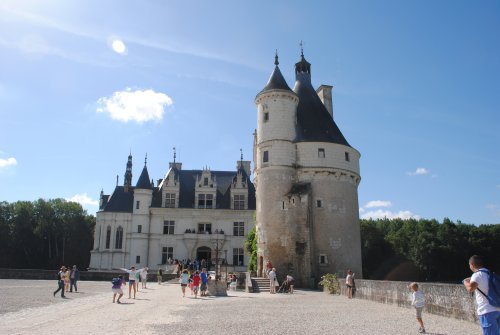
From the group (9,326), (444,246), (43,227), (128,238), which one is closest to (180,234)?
(128,238)

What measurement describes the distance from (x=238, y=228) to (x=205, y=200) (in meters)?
4.93

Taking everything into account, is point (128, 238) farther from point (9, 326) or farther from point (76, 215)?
point (9, 326)

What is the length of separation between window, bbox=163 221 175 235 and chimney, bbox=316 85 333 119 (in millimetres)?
20904

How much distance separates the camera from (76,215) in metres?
61.9

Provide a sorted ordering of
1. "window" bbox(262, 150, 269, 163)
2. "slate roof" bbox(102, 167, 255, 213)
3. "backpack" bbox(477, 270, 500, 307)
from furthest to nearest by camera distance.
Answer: "slate roof" bbox(102, 167, 255, 213) < "window" bbox(262, 150, 269, 163) < "backpack" bbox(477, 270, 500, 307)

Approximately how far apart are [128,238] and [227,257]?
1097cm

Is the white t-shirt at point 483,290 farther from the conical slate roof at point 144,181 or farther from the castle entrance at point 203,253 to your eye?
the conical slate roof at point 144,181

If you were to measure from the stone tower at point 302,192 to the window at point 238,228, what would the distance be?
1369cm

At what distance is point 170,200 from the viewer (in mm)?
46844

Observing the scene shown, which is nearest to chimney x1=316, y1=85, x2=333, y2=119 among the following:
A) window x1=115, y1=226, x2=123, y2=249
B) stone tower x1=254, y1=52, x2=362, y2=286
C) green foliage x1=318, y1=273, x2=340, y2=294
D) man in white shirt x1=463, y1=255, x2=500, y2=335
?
stone tower x1=254, y1=52, x2=362, y2=286

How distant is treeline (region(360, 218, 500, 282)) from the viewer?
5178cm

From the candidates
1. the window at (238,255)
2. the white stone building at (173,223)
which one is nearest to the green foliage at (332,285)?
the white stone building at (173,223)

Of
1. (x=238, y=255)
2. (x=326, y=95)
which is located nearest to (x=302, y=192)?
(x=326, y=95)

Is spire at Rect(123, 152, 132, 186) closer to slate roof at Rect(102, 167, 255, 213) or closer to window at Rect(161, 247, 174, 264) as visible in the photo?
slate roof at Rect(102, 167, 255, 213)
